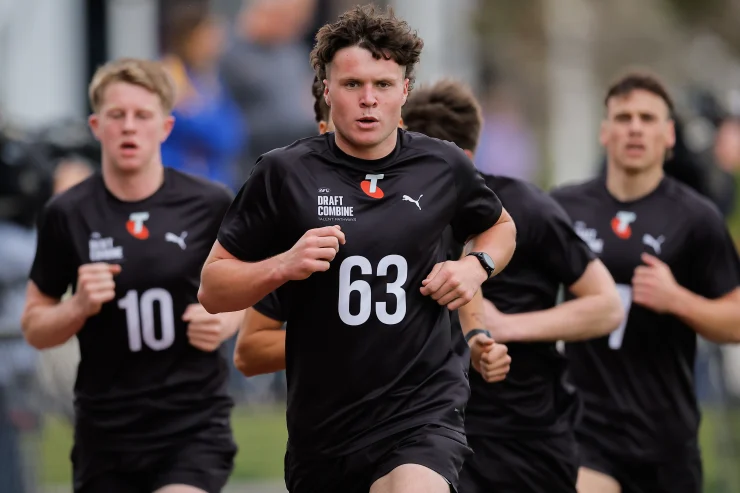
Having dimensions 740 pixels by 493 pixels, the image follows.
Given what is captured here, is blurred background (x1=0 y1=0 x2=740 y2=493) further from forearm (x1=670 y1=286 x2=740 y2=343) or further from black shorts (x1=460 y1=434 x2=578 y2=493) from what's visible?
black shorts (x1=460 y1=434 x2=578 y2=493)

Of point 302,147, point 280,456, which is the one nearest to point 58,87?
point 280,456

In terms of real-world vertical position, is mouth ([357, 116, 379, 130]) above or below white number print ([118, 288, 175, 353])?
above

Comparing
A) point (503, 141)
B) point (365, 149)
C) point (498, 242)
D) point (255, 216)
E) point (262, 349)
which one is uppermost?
point (365, 149)

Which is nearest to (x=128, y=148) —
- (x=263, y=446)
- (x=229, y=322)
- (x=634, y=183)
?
(x=229, y=322)

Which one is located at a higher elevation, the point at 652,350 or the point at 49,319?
the point at 49,319

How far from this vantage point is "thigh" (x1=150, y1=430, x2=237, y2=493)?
23.8 feet

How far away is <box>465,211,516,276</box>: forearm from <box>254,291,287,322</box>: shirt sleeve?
892 mm

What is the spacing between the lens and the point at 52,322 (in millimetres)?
7367

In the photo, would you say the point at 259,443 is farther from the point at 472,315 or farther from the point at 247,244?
the point at 247,244

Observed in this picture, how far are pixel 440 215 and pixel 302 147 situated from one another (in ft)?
1.83

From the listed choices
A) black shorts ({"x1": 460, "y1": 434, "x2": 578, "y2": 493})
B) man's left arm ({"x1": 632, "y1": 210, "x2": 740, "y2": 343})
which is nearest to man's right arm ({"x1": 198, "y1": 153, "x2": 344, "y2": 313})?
black shorts ({"x1": 460, "y1": 434, "x2": 578, "y2": 493})

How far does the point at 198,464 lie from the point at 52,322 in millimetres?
878

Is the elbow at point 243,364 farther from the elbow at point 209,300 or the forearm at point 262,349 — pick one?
the elbow at point 209,300

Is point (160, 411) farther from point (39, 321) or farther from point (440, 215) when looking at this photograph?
point (440, 215)
